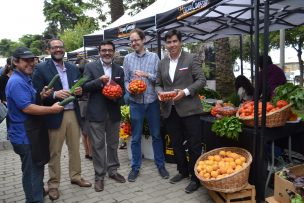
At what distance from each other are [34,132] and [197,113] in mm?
2062

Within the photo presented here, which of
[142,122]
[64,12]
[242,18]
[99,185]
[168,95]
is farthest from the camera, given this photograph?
[64,12]

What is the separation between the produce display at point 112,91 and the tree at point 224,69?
748 cm

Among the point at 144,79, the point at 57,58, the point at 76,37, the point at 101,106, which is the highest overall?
the point at 76,37

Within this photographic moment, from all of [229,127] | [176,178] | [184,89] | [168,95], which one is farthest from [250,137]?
[176,178]

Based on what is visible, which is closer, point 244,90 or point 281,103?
point 281,103

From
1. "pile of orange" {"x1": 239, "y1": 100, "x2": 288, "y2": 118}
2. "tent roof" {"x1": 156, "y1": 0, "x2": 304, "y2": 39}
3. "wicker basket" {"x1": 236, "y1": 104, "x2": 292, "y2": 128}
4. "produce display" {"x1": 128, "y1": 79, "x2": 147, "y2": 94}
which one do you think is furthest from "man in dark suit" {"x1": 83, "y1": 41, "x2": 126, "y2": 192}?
"wicker basket" {"x1": 236, "y1": 104, "x2": 292, "y2": 128}

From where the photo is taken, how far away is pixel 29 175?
3.57 m

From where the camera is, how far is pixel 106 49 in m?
4.51

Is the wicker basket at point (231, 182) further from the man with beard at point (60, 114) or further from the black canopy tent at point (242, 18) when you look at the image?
the man with beard at point (60, 114)

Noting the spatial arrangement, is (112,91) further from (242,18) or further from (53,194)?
(242,18)

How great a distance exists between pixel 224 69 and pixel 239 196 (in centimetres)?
799

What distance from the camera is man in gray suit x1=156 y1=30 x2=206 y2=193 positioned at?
169 inches

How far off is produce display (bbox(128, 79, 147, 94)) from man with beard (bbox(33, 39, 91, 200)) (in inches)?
27.2

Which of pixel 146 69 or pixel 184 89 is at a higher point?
pixel 146 69
